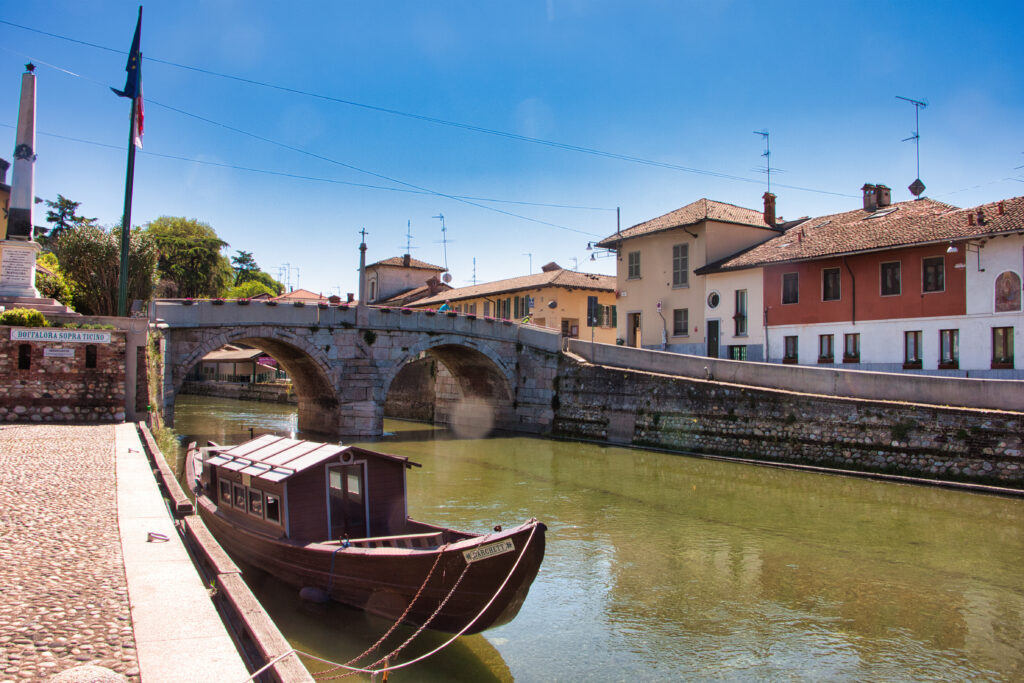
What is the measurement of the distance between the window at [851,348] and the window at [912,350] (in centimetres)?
161

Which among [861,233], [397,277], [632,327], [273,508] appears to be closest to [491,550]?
[273,508]

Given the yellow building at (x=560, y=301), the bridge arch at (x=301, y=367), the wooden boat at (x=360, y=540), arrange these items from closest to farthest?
the wooden boat at (x=360, y=540) → the bridge arch at (x=301, y=367) → the yellow building at (x=560, y=301)

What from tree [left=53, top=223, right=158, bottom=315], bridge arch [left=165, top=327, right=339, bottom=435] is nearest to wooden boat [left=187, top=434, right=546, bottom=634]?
bridge arch [left=165, top=327, right=339, bottom=435]

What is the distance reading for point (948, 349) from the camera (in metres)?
22.3

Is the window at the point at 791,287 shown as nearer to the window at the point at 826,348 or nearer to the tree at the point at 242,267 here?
the window at the point at 826,348

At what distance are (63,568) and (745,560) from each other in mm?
10441

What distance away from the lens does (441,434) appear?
32.9 metres


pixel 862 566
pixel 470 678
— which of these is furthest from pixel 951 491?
pixel 470 678

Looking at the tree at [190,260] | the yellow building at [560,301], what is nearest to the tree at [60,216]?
the tree at [190,260]

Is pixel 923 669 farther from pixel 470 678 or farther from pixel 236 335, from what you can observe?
pixel 236 335

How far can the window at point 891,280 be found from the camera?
77.7ft

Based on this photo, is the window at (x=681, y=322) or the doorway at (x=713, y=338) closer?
the doorway at (x=713, y=338)

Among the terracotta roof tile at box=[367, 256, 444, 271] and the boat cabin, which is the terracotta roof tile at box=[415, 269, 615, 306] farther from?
the boat cabin

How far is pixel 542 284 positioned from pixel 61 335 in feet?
90.3
